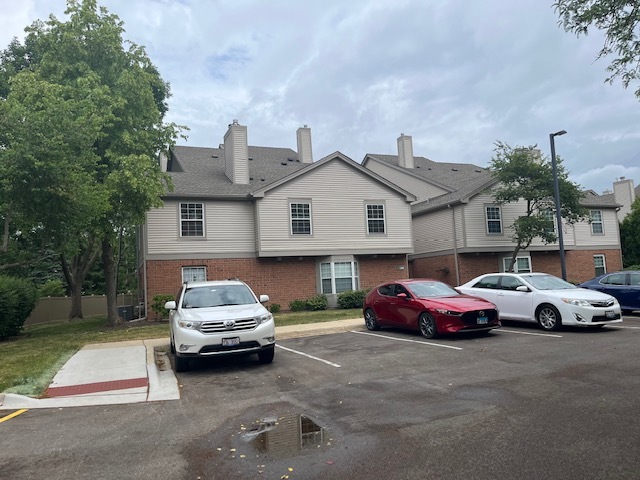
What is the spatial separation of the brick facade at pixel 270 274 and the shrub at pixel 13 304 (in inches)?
170

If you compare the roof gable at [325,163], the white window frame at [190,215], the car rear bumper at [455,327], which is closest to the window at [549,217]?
the roof gable at [325,163]

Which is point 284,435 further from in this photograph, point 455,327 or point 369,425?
point 455,327

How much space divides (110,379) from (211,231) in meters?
13.3

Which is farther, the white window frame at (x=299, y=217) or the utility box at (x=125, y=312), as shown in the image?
the utility box at (x=125, y=312)

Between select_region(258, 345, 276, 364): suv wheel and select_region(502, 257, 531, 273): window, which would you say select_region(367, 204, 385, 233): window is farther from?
select_region(258, 345, 276, 364): suv wheel

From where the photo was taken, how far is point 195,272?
21.6 meters

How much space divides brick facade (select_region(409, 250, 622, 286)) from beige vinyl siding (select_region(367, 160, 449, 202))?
3.91 metres

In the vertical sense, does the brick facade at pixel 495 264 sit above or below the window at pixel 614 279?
above

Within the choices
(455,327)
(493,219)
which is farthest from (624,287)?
(493,219)

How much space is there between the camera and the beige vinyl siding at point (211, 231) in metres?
20.9

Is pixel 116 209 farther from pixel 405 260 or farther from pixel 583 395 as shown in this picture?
pixel 583 395

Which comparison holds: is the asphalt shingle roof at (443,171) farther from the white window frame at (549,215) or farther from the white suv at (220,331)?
the white suv at (220,331)

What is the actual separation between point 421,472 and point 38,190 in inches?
514

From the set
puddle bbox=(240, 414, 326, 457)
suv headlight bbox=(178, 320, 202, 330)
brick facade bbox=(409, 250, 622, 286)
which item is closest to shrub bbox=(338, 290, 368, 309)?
brick facade bbox=(409, 250, 622, 286)
